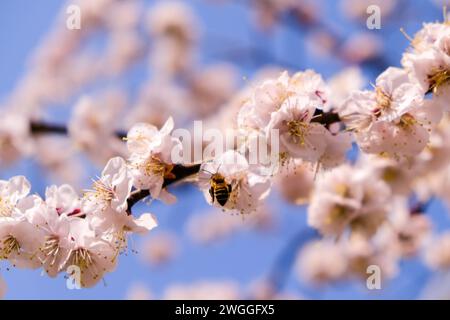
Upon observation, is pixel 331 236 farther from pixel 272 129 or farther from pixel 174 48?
pixel 174 48

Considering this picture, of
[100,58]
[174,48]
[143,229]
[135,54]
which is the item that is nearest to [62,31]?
[100,58]

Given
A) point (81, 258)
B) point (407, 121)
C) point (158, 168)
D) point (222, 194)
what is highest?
point (407, 121)

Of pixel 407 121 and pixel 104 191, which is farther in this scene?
pixel 407 121

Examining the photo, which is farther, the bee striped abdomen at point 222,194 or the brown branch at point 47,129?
the brown branch at point 47,129

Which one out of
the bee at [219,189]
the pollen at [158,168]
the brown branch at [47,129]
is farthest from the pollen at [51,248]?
the brown branch at [47,129]

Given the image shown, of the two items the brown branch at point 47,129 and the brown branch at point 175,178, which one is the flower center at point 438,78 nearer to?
the brown branch at point 175,178

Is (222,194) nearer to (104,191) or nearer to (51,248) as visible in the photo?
(104,191)

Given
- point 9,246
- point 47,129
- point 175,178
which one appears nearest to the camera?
point 9,246

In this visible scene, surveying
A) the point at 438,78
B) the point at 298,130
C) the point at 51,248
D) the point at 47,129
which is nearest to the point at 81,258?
the point at 51,248
